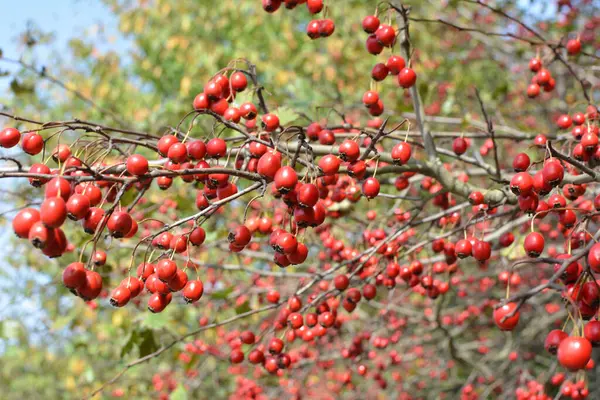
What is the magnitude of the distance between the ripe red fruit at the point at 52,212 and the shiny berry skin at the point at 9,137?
760 millimetres

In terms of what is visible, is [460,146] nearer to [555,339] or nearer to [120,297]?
[555,339]

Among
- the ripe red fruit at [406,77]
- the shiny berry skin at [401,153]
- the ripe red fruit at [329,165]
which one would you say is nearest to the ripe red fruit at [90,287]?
the ripe red fruit at [329,165]

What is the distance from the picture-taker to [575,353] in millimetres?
1468

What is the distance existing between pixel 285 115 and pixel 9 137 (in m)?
1.58

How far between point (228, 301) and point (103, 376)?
490cm

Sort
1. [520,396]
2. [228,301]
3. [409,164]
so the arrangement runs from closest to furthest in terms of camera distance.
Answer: [409,164] → [520,396] → [228,301]

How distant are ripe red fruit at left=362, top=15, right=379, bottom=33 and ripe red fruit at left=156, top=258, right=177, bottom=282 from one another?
157 centimetres

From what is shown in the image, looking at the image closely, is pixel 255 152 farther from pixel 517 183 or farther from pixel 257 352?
pixel 257 352

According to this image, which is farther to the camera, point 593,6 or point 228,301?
point 593,6

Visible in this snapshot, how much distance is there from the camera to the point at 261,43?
27.1 ft

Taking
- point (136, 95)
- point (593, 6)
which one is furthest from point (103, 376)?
point (593, 6)

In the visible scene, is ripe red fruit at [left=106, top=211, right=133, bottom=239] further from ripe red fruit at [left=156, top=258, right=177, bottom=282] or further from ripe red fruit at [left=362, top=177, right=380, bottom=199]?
ripe red fruit at [left=362, top=177, right=380, bottom=199]

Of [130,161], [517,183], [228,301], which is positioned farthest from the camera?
[228,301]

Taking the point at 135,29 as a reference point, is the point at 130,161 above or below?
below
